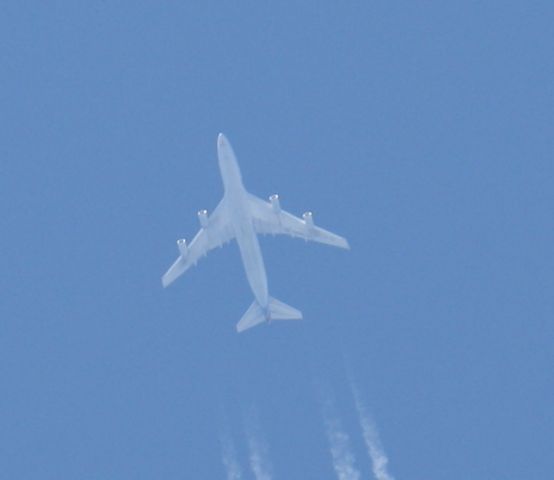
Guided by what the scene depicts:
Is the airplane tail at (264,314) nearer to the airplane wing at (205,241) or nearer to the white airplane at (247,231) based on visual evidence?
the white airplane at (247,231)

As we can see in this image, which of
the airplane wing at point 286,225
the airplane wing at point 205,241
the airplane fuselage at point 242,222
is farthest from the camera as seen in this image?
the airplane wing at point 205,241

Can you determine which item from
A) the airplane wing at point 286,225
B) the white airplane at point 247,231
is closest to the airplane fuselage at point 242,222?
the white airplane at point 247,231

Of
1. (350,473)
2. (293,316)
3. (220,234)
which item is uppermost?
(220,234)

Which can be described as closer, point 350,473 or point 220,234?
point 350,473

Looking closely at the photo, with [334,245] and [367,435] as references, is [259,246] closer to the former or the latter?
[334,245]

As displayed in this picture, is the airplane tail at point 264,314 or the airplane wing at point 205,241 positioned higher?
the airplane wing at point 205,241

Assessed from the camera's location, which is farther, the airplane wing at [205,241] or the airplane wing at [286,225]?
the airplane wing at [205,241]

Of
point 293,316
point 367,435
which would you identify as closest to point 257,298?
point 293,316

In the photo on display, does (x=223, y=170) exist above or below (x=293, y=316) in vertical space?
above
